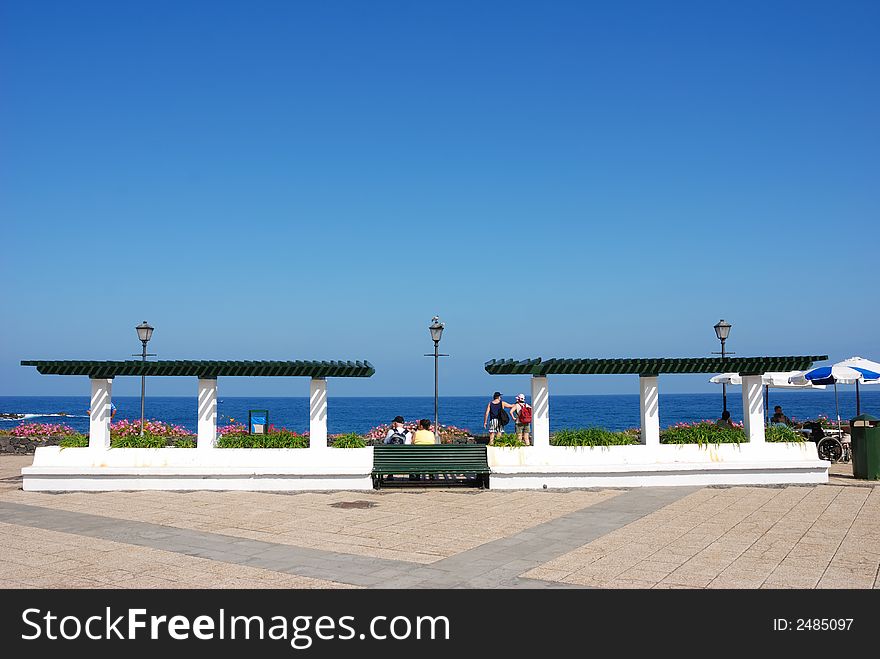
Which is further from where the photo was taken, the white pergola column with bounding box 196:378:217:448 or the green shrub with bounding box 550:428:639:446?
the green shrub with bounding box 550:428:639:446

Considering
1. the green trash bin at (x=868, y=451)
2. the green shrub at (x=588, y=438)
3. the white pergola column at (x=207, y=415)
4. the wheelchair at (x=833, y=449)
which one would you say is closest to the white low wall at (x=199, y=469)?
the white pergola column at (x=207, y=415)

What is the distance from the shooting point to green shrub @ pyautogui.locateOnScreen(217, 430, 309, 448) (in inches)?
558

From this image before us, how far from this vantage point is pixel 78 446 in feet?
47.1

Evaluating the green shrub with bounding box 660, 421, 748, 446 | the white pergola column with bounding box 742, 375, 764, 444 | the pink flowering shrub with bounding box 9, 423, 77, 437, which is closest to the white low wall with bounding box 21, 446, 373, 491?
the green shrub with bounding box 660, 421, 748, 446

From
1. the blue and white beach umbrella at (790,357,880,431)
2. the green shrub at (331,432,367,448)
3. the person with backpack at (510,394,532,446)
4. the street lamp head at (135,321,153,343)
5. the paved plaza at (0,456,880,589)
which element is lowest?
the paved plaza at (0,456,880,589)

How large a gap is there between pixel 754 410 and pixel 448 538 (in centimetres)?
817

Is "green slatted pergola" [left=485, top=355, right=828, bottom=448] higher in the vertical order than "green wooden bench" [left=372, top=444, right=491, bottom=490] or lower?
higher

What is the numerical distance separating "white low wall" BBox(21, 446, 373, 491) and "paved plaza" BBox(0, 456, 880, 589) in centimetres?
38

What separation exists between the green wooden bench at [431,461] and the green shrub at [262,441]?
5.60 feet

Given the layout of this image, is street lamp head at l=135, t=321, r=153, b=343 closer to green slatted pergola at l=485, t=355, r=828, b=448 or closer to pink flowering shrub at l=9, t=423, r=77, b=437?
pink flowering shrub at l=9, t=423, r=77, b=437

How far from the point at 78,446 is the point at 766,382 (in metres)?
18.1
